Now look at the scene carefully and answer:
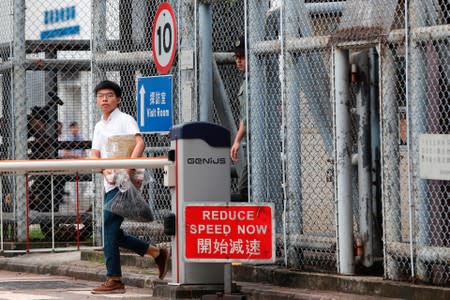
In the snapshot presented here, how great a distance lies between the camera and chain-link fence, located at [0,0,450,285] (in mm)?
11617

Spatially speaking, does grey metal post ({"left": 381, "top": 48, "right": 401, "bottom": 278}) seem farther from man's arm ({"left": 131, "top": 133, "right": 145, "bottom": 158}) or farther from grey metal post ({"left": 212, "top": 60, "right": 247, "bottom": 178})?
grey metal post ({"left": 212, "top": 60, "right": 247, "bottom": 178})

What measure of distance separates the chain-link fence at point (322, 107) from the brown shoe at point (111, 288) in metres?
1.48

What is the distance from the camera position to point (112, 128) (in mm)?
13352

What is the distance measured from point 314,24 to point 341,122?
5.19ft

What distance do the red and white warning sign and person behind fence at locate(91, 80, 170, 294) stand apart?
1567 mm

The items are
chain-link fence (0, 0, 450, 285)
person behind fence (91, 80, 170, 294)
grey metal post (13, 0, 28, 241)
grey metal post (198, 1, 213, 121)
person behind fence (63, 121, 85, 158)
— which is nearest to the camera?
chain-link fence (0, 0, 450, 285)

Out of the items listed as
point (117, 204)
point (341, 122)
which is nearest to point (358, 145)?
point (341, 122)

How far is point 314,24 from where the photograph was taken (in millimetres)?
13672

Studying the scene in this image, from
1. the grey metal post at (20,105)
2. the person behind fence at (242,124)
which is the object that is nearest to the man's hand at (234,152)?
the person behind fence at (242,124)

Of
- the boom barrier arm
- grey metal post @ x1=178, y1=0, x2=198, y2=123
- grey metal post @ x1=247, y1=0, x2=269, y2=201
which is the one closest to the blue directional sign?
grey metal post @ x1=178, y1=0, x2=198, y2=123

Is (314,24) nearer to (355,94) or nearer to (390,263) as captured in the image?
(355,94)

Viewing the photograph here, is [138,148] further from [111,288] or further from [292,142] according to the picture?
[292,142]

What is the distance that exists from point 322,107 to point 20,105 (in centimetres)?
594

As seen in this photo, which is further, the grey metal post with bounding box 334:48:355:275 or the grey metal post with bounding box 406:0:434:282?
the grey metal post with bounding box 334:48:355:275
